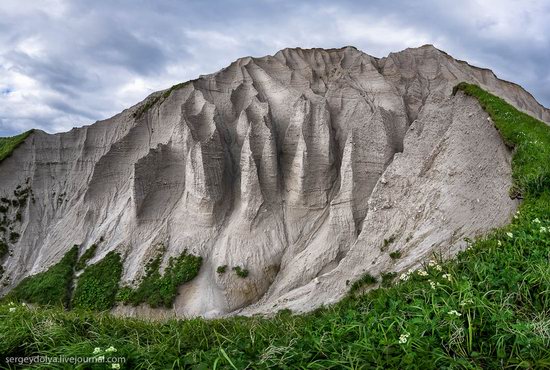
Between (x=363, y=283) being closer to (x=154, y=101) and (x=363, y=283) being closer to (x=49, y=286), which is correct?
(x=49, y=286)

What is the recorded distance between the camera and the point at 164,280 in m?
23.0

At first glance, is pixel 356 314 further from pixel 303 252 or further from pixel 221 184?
pixel 221 184

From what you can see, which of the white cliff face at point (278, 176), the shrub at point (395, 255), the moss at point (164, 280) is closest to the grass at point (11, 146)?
the white cliff face at point (278, 176)

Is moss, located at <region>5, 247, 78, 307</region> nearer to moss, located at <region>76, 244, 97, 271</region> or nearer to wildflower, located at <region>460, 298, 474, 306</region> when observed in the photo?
moss, located at <region>76, 244, 97, 271</region>

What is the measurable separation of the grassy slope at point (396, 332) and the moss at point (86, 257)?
21.5 metres

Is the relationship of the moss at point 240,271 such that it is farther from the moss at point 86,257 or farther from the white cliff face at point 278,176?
the moss at point 86,257

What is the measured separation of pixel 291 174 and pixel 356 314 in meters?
21.1

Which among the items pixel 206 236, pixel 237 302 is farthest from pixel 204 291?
pixel 206 236

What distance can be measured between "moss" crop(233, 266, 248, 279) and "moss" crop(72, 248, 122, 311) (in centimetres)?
753

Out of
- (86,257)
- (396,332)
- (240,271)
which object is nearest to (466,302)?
(396,332)

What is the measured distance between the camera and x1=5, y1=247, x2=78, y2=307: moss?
75.6ft

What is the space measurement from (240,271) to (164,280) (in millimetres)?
4653

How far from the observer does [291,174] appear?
26172mm

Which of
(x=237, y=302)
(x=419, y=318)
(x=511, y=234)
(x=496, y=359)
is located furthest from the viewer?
(x=237, y=302)
